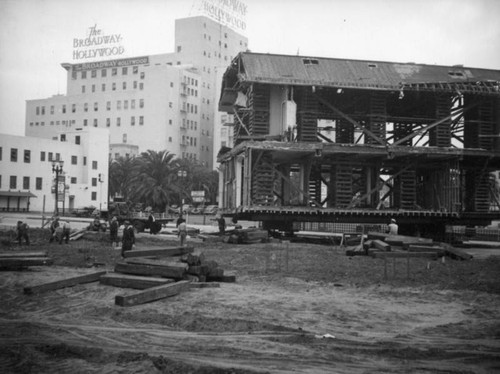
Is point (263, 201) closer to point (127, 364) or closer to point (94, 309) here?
point (94, 309)

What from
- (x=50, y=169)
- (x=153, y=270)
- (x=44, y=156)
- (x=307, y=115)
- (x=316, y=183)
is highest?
(x=44, y=156)

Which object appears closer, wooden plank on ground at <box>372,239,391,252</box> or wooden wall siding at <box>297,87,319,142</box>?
wooden plank on ground at <box>372,239,391,252</box>

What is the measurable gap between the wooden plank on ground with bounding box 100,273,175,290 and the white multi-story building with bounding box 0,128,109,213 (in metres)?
50.8

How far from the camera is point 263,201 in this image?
1262 inches

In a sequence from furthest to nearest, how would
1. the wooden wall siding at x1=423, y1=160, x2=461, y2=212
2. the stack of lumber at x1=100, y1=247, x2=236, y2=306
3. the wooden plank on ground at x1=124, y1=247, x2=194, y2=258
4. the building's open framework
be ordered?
the wooden wall siding at x1=423, y1=160, x2=461, y2=212 → the building's open framework → the wooden plank on ground at x1=124, y1=247, x2=194, y2=258 → the stack of lumber at x1=100, y1=247, x2=236, y2=306

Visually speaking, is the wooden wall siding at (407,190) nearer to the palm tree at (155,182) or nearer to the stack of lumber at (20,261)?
the stack of lumber at (20,261)

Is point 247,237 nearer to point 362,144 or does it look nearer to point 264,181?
point 264,181

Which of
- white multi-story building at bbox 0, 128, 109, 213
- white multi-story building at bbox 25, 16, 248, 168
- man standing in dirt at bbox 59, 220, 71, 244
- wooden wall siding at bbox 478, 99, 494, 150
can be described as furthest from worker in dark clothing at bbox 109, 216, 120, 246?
white multi-story building at bbox 25, 16, 248, 168

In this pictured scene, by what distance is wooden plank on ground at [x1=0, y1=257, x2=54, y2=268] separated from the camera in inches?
611

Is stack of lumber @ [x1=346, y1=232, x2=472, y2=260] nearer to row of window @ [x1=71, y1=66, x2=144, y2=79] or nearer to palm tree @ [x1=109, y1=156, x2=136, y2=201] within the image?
palm tree @ [x1=109, y1=156, x2=136, y2=201]

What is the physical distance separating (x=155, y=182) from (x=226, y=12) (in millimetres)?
67834

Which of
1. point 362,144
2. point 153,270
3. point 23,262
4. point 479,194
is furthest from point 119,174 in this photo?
point 153,270

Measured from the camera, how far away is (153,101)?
10400 centimetres

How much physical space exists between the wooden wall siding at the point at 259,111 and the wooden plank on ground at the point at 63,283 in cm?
2072
